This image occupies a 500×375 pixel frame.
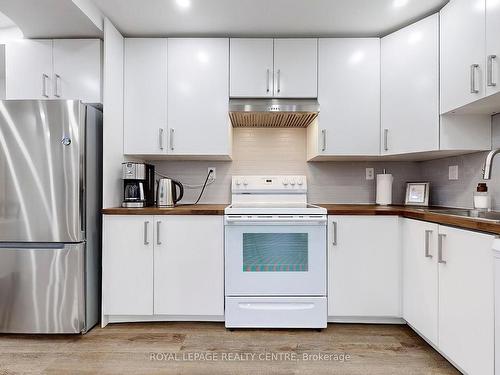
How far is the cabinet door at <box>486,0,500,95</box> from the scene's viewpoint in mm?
1503

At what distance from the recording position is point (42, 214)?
192 centimetres

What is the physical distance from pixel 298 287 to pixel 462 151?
146cm

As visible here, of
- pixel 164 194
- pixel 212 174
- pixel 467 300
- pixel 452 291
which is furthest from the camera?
pixel 212 174

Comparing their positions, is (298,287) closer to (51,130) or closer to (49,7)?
(51,130)

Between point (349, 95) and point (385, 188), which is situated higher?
point (349, 95)

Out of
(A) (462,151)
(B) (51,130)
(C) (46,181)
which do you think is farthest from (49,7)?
(A) (462,151)

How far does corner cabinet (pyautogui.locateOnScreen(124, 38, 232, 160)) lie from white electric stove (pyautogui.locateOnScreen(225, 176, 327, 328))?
0.71 meters

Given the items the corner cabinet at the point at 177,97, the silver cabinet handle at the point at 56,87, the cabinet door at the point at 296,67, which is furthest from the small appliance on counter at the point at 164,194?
the cabinet door at the point at 296,67

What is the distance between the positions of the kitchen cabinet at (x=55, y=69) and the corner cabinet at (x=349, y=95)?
170 cm

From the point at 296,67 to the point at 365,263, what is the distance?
153 cm

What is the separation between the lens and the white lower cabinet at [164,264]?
2072 millimetres

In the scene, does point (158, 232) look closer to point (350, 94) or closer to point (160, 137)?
point (160, 137)

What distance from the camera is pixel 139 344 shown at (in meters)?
1.91

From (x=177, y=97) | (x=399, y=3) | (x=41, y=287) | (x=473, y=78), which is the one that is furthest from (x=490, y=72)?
(x=41, y=287)
